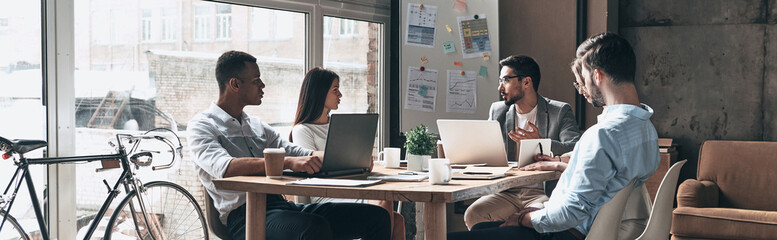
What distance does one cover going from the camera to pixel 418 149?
313 cm

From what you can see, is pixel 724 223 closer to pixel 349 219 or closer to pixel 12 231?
pixel 349 219

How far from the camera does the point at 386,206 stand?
336 centimetres

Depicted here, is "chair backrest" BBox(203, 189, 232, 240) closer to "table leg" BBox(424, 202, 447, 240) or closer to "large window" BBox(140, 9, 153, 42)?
"table leg" BBox(424, 202, 447, 240)

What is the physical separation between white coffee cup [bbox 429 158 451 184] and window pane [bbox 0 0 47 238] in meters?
1.87

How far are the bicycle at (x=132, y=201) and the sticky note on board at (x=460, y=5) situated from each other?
2.17m

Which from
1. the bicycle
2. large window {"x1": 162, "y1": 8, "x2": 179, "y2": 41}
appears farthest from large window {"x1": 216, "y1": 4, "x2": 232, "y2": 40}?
the bicycle

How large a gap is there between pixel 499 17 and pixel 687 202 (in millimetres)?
1710

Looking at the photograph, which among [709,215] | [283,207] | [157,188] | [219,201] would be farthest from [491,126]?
[709,215]

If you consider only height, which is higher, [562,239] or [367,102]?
[367,102]

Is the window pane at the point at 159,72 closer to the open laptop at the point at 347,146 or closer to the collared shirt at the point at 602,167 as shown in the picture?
the open laptop at the point at 347,146

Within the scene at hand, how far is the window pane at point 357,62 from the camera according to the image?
5008 mm

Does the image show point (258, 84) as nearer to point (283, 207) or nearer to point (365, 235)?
point (283, 207)

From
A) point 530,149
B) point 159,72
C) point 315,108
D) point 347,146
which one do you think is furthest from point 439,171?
point 159,72

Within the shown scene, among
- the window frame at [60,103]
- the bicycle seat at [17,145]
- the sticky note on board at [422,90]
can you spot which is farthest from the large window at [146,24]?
the sticky note on board at [422,90]
